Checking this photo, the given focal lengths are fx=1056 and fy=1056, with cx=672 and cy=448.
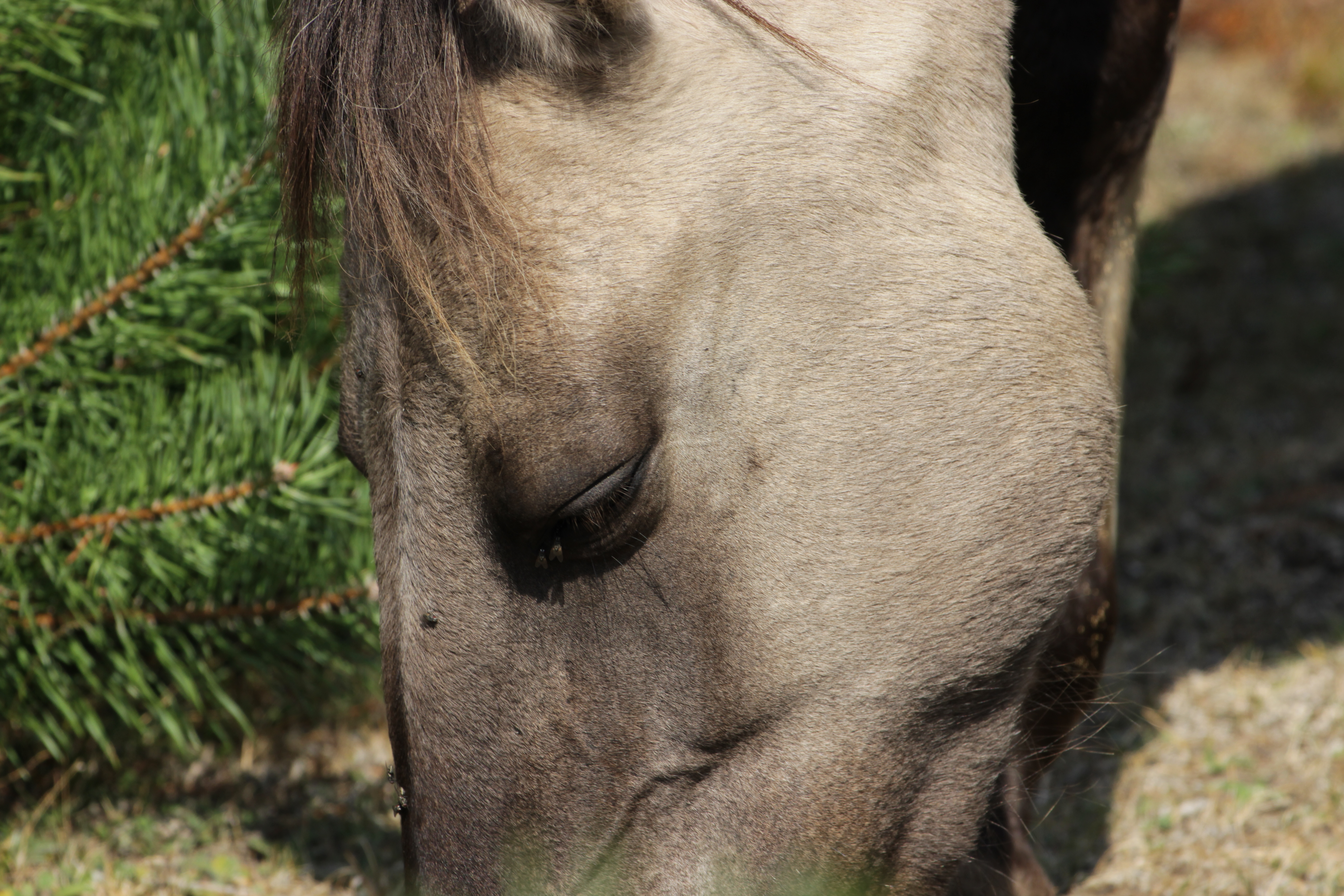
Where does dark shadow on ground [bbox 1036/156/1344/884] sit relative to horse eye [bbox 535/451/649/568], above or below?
below

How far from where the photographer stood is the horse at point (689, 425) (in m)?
1.29

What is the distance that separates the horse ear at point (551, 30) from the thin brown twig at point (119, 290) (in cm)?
84

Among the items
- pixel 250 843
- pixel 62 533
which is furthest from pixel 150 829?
pixel 62 533

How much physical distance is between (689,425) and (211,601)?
4.21 ft

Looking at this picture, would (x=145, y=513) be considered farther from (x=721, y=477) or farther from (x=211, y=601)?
(x=721, y=477)

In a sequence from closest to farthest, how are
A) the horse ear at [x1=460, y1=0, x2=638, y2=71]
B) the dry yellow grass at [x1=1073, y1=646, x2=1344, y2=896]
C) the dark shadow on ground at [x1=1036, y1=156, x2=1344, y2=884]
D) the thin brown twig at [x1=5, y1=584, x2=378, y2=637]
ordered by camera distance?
1. the horse ear at [x1=460, y1=0, x2=638, y2=71]
2. the dry yellow grass at [x1=1073, y1=646, x2=1344, y2=896]
3. the thin brown twig at [x1=5, y1=584, x2=378, y2=637]
4. the dark shadow on ground at [x1=1036, y1=156, x2=1344, y2=884]

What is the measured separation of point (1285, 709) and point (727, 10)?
2.00 meters

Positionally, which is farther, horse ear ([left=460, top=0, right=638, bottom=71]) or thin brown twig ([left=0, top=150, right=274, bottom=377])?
thin brown twig ([left=0, top=150, right=274, bottom=377])

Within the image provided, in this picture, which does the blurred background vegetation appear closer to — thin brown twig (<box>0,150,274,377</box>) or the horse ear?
thin brown twig (<box>0,150,274,377</box>)

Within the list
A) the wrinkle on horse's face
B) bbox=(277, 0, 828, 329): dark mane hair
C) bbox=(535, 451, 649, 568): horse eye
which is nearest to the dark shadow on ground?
the wrinkle on horse's face

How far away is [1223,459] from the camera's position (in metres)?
3.59

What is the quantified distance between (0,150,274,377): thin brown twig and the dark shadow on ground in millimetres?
1783

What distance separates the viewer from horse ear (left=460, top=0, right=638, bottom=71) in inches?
50.1

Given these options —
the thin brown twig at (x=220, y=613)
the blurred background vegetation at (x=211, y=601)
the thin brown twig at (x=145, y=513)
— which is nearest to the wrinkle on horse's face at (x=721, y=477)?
the blurred background vegetation at (x=211, y=601)
